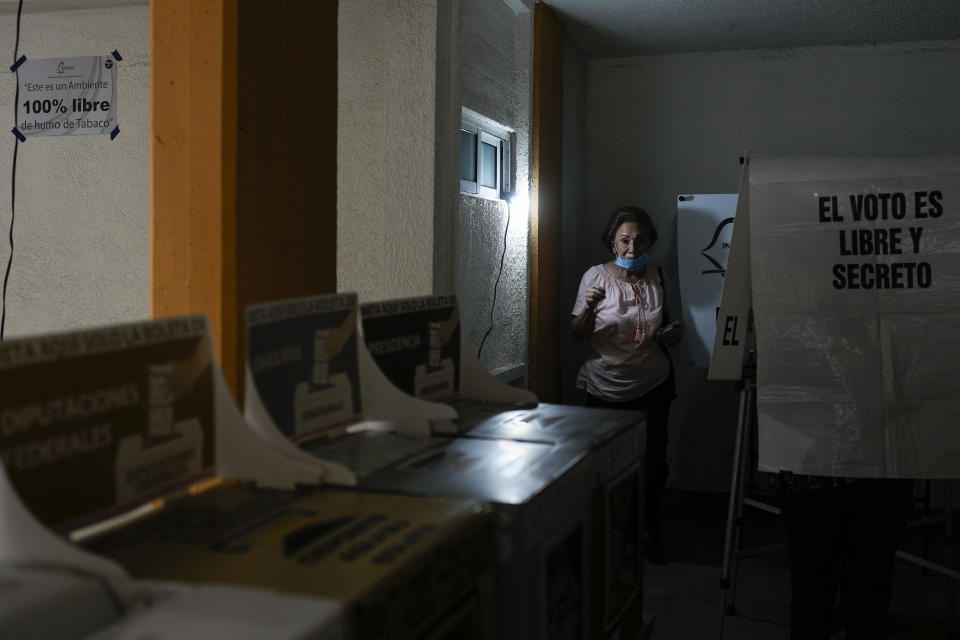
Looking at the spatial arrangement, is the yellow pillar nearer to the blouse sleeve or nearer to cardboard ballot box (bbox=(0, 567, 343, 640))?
cardboard ballot box (bbox=(0, 567, 343, 640))

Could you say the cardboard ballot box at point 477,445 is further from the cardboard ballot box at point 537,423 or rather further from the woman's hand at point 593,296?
the woman's hand at point 593,296

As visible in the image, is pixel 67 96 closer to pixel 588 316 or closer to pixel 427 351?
pixel 588 316

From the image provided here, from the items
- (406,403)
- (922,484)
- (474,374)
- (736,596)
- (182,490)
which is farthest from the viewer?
(922,484)

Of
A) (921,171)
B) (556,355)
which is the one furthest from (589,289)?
(921,171)

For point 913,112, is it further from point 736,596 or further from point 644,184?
point 736,596

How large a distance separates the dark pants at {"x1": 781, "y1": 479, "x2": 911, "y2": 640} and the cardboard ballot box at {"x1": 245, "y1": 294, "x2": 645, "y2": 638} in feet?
3.10

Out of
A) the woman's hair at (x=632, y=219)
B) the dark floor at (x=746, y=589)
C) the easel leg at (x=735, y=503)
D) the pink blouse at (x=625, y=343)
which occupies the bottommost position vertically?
the dark floor at (x=746, y=589)

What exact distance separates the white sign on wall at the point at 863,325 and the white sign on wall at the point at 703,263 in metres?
2.06

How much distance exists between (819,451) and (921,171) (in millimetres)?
746

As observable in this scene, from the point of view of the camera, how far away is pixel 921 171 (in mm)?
2314

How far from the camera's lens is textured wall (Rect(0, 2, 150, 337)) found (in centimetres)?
365

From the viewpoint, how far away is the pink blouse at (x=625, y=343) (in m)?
3.89

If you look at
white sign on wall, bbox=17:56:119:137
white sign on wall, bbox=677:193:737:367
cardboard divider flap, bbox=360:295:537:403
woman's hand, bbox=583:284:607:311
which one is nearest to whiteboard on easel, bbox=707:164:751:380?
cardboard divider flap, bbox=360:295:537:403

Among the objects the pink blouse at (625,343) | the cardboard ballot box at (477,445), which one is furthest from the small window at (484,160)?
the cardboard ballot box at (477,445)
